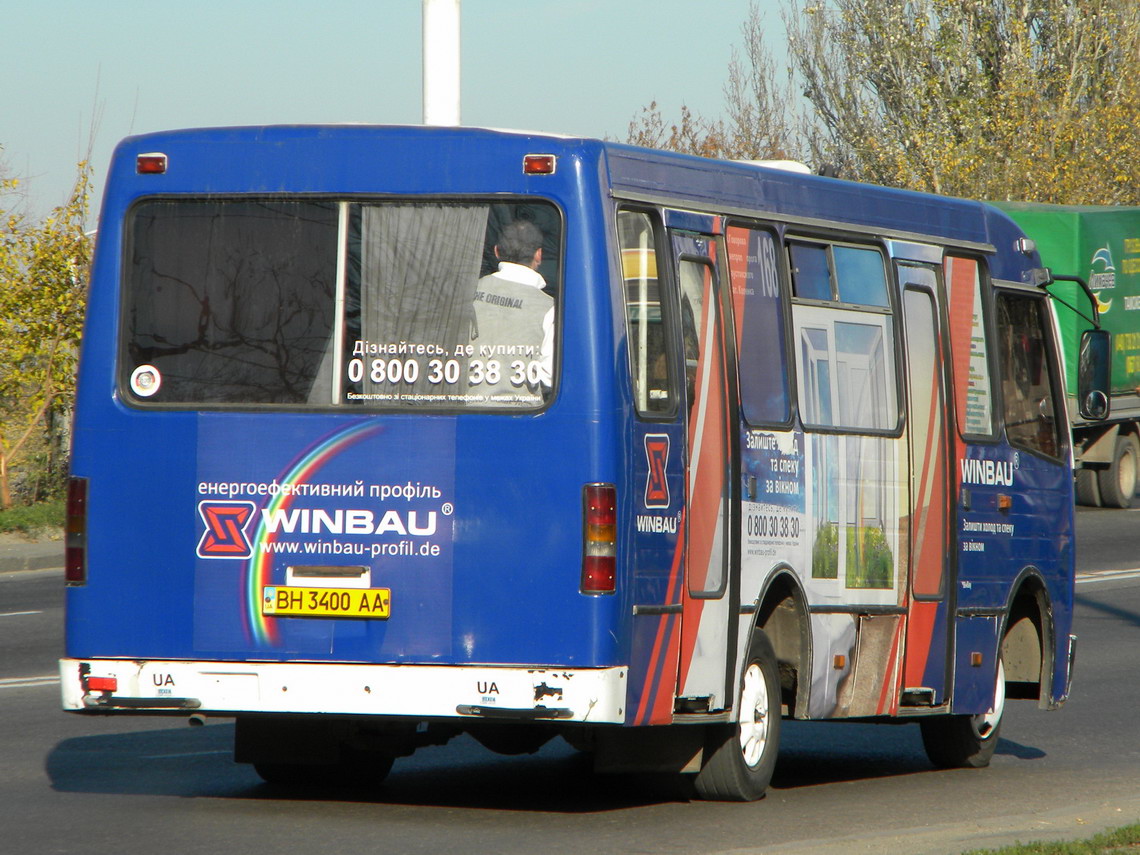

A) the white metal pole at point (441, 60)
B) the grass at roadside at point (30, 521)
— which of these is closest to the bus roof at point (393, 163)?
the white metal pole at point (441, 60)

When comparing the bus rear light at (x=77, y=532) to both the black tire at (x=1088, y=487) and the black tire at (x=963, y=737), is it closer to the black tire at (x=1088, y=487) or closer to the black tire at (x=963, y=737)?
the black tire at (x=963, y=737)

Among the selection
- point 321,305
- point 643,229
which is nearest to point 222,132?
point 321,305

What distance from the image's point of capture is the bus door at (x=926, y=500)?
9.51 meters

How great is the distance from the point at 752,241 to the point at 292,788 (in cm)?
311

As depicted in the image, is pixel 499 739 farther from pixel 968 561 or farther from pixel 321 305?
pixel 968 561

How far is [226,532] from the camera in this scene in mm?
7605

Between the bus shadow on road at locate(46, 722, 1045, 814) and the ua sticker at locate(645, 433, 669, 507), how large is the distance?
149cm

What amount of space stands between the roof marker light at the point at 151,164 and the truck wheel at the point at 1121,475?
21.8 metres

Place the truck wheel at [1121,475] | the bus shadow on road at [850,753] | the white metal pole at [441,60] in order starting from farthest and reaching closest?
the truck wheel at [1121,475]
the white metal pole at [441,60]
the bus shadow on road at [850,753]

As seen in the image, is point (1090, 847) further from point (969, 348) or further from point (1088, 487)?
point (1088, 487)

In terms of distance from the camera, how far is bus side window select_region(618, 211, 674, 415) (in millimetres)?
7598

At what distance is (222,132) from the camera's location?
7836 millimetres

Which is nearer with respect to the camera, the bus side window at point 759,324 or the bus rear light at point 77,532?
the bus rear light at point 77,532

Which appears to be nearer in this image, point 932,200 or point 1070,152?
point 932,200
